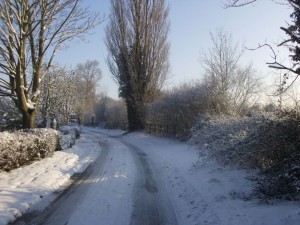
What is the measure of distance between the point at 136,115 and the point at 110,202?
98.7ft

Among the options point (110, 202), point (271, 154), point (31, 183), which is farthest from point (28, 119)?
point (271, 154)

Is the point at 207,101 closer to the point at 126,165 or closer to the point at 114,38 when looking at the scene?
the point at 126,165

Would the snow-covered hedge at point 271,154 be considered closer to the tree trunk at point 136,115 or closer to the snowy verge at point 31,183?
the snowy verge at point 31,183

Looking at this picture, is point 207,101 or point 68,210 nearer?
point 68,210

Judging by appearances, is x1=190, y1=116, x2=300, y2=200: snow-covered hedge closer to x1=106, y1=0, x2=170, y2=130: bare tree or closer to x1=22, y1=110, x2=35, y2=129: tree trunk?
x1=22, y1=110, x2=35, y2=129: tree trunk

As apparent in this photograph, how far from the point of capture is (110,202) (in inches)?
326

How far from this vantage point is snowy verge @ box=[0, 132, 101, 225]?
288 inches

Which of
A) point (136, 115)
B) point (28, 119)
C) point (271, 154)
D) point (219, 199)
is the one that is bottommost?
point (219, 199)

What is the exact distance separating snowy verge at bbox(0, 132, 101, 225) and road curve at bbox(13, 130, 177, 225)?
0.96ft

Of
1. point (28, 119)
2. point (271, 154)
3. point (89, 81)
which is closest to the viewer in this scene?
point (271, 154)

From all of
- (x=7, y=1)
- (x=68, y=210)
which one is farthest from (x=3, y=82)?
(x=68, y=210)

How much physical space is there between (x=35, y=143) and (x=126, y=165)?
3.73 metres

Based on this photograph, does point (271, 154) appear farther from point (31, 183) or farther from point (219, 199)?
point (31, 183)

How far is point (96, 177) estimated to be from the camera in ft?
37.9
